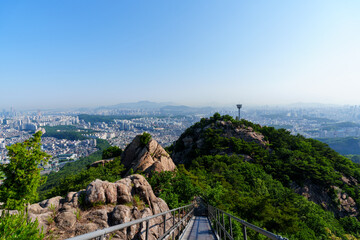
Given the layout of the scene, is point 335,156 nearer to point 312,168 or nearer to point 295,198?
point 312,168

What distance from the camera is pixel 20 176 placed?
4.66 metres

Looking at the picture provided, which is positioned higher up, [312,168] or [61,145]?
[312,168]

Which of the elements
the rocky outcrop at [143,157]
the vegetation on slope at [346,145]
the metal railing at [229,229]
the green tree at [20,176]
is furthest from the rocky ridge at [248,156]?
the vegetation on slope at [346,145]

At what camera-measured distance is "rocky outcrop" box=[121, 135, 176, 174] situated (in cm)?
1415

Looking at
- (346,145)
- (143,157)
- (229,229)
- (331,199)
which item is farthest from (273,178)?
(346,145)

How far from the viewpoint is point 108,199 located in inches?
244

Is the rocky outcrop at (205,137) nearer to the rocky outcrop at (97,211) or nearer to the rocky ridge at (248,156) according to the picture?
the rocky ridge at (248,156)

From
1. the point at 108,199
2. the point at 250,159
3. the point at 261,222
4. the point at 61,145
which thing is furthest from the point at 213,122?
the point at 61,145

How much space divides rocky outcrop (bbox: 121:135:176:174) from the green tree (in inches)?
349

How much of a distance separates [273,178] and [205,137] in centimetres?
1381

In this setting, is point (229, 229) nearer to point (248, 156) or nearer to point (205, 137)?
point (248, 156)

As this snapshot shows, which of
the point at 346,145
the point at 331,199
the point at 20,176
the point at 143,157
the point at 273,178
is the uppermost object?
the point at 20,176

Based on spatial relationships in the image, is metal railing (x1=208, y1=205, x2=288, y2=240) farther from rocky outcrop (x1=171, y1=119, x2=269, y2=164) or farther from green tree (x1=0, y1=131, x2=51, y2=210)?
rocky outcrop (x1=171, y1=119, x2=269, y2=164)

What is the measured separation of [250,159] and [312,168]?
8.47m
